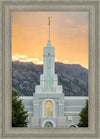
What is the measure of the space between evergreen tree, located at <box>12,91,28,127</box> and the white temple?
0.45 ft

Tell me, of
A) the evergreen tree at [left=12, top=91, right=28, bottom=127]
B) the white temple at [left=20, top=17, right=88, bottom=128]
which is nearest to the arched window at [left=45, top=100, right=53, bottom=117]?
the white temple at [left=20, top=17, right=88, bottom=128]

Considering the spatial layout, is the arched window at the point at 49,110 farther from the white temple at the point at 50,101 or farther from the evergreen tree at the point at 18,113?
the evergreen tree at the point at 18,113

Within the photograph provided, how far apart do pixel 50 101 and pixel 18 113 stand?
101cm

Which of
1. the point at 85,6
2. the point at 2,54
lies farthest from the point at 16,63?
the point at 85,6

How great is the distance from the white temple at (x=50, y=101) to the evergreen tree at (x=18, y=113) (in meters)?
0.14

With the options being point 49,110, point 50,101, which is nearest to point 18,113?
point 49,110

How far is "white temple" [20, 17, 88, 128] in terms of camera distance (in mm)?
3074

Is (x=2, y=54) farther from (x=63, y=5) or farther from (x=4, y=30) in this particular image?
(x=63, y=5)

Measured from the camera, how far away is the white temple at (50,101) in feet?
10.1

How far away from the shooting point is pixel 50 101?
344 centimetres

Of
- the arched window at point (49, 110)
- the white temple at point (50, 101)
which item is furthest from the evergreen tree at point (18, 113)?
the arched window at point (49, 110)

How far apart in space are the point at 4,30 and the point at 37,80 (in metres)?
1.24

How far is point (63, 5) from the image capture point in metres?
2.10

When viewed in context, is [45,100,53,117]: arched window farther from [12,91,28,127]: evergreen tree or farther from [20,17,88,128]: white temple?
[12,91,28,127]: evergreen tree
